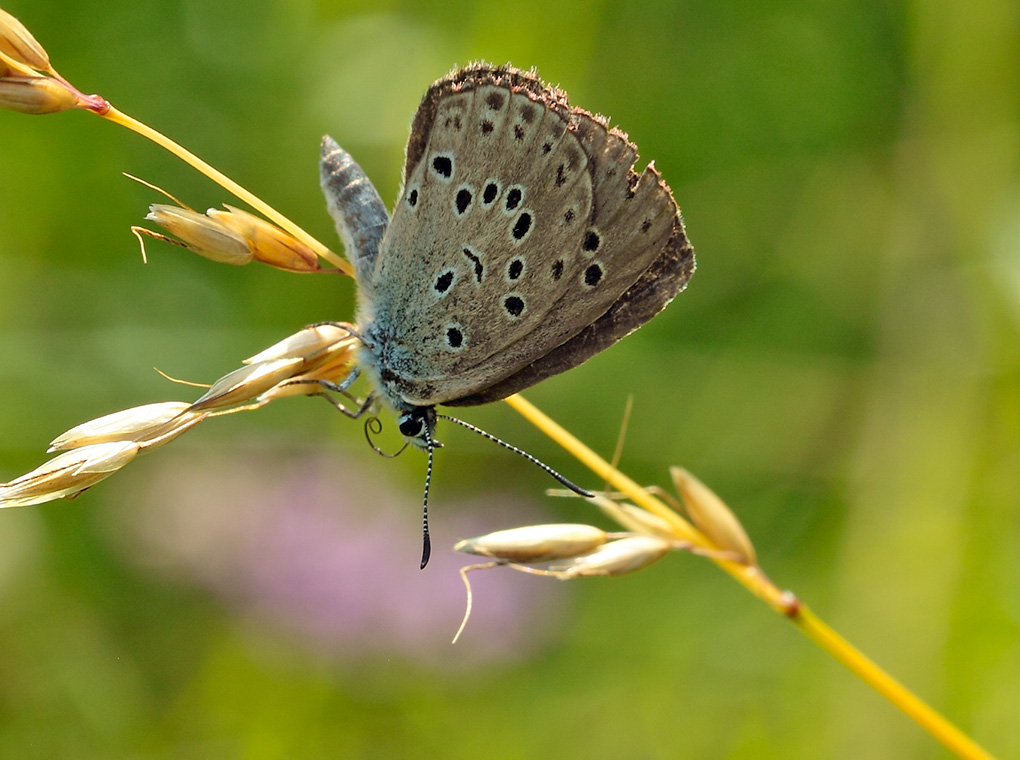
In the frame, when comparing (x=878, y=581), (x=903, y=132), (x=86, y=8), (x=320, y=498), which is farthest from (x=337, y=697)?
(x=903, y=132)

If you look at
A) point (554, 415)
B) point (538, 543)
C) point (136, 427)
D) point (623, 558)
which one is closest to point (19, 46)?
point (136, 427)

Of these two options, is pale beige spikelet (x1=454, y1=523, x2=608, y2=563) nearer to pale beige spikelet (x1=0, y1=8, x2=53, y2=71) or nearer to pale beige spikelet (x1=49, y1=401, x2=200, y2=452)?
pale beige spikelet (x1=49, y1=401, x2=200, y2=452)

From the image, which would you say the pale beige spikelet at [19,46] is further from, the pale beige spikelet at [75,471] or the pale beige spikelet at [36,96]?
the pale beige spikelet at [75,471]

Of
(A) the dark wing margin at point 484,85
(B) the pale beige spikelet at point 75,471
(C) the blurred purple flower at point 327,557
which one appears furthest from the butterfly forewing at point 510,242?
(C) the blurred purple flower at point 327,557

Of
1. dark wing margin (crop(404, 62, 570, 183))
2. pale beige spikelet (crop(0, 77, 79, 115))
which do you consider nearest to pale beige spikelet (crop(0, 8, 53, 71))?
pale beige spikelet (crop(0, 77, 79, 115))

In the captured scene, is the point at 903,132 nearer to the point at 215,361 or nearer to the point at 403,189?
the point at 403,189
